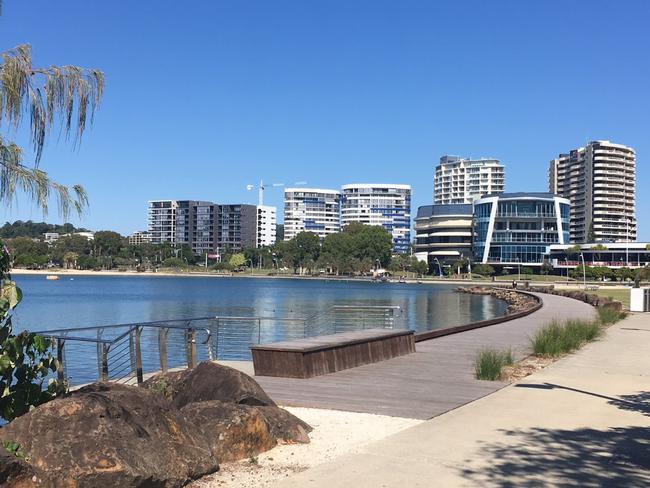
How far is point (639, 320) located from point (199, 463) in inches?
1143

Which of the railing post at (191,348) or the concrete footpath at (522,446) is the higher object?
the railing post at (191,348)

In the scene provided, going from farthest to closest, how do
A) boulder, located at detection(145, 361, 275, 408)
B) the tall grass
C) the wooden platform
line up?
the tall grass < the wooden platform < boulder, located at detection(145, 361, 275, 408)

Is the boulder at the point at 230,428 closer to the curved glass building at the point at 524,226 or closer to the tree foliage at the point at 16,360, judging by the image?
the tree foliage at the point at 16,360

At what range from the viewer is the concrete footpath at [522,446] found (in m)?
6.50

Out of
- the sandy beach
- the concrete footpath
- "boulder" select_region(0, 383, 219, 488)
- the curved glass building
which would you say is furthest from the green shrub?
the curved glass building

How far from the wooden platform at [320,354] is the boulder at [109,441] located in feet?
20.0

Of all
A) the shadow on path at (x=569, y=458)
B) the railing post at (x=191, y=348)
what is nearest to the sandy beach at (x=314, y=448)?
the shadow on path at (x=569, y=458)

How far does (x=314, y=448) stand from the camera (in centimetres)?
779

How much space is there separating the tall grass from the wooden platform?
12.9 feet

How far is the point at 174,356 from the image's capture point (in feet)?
81.5

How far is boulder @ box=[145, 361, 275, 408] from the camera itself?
8180 millimetres

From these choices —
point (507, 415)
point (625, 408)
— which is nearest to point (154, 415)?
point (507, 415)

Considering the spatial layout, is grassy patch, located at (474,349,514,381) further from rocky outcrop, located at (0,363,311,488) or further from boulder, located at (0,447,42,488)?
boulder, located at (0,447,42,488)

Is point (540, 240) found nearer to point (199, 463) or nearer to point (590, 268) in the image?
point (590, 268)
